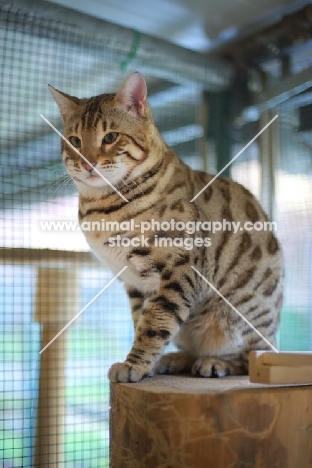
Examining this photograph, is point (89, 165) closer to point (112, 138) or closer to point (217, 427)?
point (112, 138)

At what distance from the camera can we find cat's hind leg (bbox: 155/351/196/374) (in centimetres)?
179

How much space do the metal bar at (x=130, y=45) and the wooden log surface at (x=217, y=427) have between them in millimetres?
1338

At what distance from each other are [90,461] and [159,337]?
0.89 m

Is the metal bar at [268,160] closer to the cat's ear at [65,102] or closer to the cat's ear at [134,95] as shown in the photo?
the cat's ear at [134,95]

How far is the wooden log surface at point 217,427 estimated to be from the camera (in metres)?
1.20

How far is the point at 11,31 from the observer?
1916 mm

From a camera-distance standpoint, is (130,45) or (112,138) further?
(130,45)

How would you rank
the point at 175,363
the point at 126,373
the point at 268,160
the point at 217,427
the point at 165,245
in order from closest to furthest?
the point at 217,427 < the point at 126,373 < the point at 165,245 < the point at 175,363 < the point at 268,160

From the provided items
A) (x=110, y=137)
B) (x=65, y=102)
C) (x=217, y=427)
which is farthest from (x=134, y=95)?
(x=217, y=427)

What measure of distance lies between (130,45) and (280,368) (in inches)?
55.4

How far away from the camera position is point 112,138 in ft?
5.46

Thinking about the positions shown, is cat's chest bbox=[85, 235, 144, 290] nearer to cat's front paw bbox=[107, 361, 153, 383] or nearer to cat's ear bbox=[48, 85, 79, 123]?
cat's front paw bbox=[107, 361, 153, 383]

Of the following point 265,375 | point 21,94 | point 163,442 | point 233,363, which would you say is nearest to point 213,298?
point 233,363

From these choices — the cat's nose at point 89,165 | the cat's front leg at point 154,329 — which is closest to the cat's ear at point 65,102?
the cat's nose at point 89,165
